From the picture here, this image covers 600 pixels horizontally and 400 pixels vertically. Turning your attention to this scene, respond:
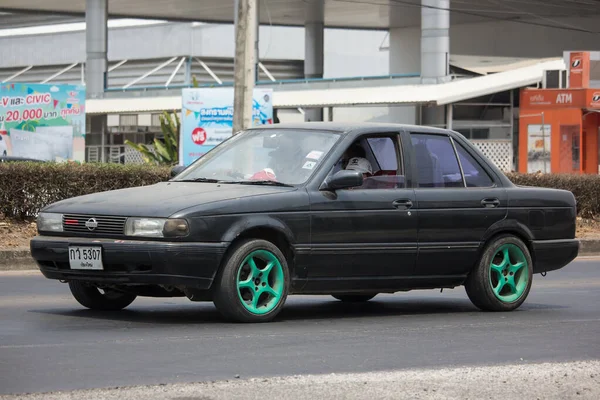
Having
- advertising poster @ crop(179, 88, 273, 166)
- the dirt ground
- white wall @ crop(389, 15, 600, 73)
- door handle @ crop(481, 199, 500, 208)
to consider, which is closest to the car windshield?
door handle @ crop(481, 199, 500, 208)

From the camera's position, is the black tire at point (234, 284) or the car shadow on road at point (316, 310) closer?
the black tire at point (234, 284)

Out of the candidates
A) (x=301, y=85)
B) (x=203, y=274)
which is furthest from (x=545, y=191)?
(x=301, y=85)

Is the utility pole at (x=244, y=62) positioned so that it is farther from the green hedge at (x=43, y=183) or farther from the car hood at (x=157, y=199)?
the car hood at (x=157, y=199)

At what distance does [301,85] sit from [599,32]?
13.4 meters

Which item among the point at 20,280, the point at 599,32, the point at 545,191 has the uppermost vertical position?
the point at 599,32

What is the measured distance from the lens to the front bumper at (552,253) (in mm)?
10586

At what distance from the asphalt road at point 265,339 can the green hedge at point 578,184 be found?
1013 centimetres

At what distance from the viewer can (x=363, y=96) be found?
4106cm

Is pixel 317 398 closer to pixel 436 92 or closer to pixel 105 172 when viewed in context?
pixel 105 172

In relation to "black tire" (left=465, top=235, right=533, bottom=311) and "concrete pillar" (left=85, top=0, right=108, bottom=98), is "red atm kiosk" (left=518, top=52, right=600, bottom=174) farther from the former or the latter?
"black tire" (left=465, top=235, right=533, bottom=311)

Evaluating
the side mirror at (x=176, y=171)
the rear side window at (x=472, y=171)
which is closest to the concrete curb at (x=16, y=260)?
the side mirror at (x=176, y=171)

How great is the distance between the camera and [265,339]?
798 centimetres

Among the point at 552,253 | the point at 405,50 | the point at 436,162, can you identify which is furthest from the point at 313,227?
the point at 405,50

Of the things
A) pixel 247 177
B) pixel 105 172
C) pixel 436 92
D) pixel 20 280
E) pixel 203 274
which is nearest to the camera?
pixel 203 274
